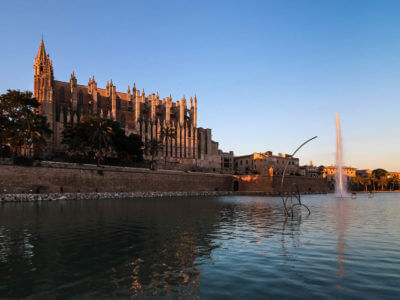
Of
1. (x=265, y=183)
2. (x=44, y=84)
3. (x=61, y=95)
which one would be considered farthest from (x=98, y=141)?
(x=265, y=183)

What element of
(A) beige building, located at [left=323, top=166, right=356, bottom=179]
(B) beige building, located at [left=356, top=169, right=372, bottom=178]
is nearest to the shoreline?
(A) beige building, located at [left=323, top=166, right=356, bottom=179]

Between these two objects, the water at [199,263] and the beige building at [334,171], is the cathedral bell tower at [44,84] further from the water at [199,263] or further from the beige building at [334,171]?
the beige building at [334,171]

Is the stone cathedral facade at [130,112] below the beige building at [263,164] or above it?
above

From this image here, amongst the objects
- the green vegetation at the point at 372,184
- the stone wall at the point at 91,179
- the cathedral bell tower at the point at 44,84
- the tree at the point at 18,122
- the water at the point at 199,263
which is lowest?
the green vegetation at the point at 372,184

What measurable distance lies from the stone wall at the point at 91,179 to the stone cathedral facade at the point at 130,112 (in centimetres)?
2415

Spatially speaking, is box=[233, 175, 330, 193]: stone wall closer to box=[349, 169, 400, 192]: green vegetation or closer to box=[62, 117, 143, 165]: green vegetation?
box=[62, 117, 143, 165]: green vegetation

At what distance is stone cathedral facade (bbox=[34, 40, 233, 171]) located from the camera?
73750mm

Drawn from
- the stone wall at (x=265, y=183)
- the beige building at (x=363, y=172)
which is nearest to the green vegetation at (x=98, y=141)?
the stone wall at (x=265, y=183)

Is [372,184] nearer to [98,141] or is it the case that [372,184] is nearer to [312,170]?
[312,170]

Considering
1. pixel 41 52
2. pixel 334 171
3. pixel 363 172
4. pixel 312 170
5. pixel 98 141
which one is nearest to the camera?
pixel 98 141

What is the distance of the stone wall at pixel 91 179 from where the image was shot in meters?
43.9

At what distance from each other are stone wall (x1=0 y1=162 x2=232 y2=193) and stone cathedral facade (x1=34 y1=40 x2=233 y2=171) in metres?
24.1

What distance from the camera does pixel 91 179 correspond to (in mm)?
52938

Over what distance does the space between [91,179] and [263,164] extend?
73024 millimetres
